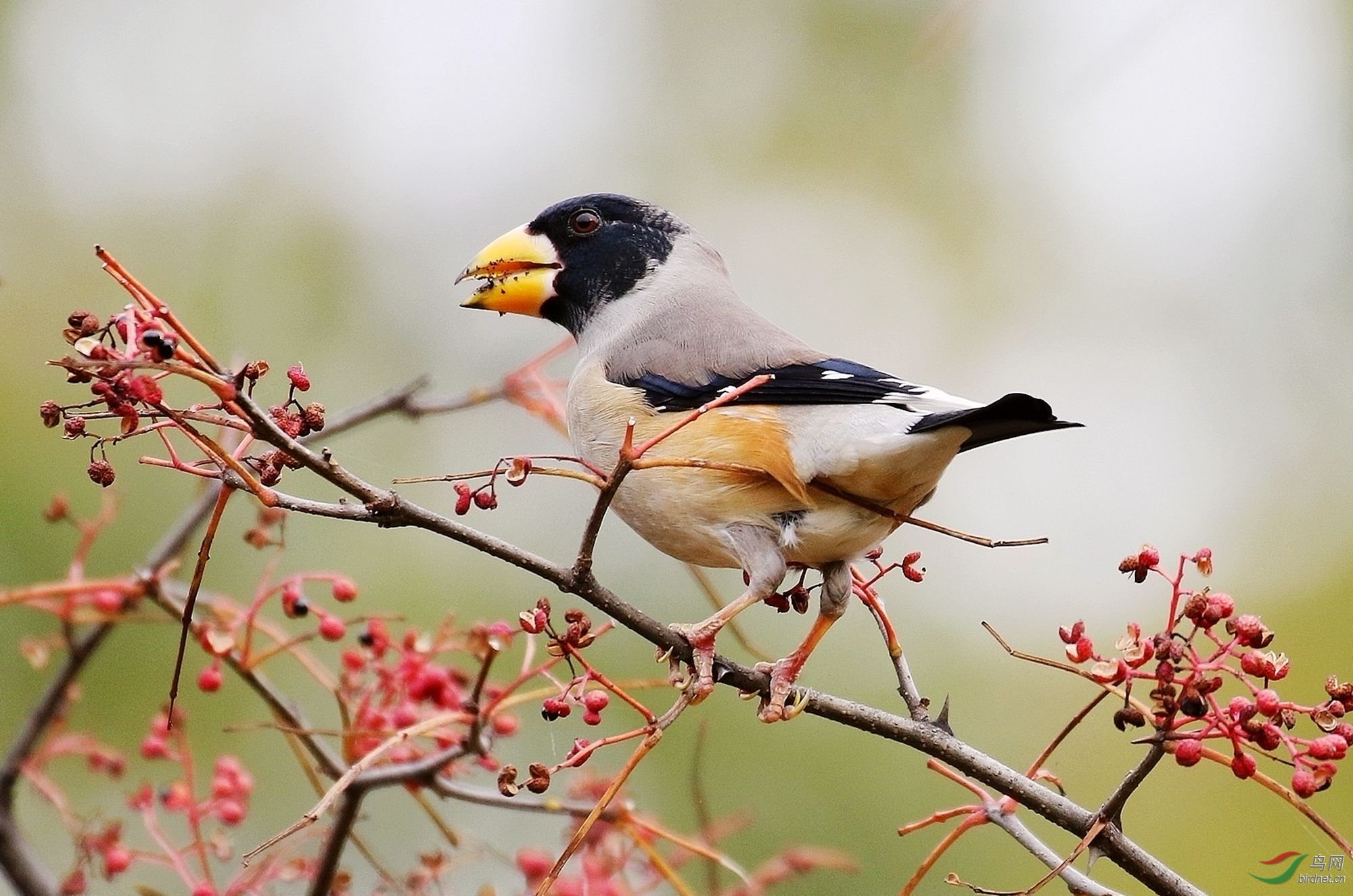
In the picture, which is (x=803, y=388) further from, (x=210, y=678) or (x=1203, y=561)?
(x=210, y=678)

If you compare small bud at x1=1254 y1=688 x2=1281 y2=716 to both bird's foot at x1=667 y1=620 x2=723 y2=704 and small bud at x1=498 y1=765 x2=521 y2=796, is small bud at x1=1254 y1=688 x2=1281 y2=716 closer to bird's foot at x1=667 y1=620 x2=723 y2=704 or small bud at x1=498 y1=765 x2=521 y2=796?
bird's foot at x1=667 y1=620 x2=723 y2=704

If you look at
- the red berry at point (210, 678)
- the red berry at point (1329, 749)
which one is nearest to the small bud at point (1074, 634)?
the red berry at point (1329, 749)

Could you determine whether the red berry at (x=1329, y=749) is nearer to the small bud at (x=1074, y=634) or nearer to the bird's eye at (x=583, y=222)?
the small bud at (x=1074, y=634)

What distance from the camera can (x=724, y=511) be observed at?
3328 millimetres

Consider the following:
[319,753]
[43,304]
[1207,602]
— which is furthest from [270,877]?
[43,304]

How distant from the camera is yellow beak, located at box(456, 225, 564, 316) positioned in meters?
4.30

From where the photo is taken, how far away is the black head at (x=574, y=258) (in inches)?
172

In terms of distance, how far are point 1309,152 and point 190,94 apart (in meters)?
8.35

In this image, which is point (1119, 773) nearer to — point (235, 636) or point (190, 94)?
point (235, 636)

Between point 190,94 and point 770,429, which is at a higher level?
point 190,94

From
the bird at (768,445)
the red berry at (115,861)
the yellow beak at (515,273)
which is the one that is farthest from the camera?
the yellow beak at (515,273)

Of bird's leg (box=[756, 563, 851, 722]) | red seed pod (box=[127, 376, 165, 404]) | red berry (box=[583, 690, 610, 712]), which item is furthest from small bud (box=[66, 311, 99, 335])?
bird's leg (box=[756, 563, 851, 722])

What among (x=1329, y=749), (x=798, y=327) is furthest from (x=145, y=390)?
(x=798, y=327)

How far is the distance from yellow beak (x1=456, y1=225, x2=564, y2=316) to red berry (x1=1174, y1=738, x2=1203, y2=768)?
2.75m
